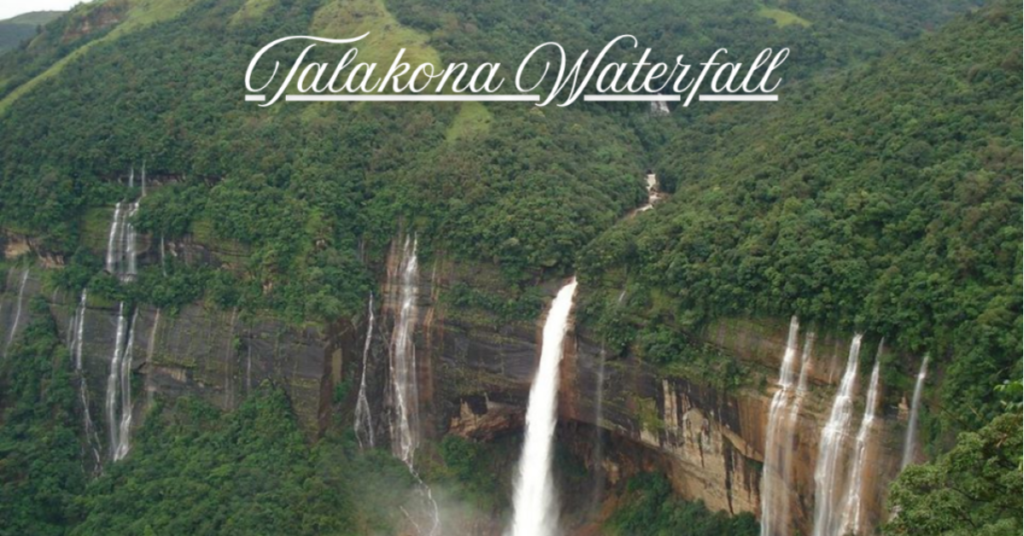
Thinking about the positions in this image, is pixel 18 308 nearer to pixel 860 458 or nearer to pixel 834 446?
pixel 834 446

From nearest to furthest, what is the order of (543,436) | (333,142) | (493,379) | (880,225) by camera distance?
(880,225) → (543,436) → (493,379) → (333,142)

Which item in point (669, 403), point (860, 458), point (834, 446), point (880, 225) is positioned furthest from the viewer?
point (669, 403)

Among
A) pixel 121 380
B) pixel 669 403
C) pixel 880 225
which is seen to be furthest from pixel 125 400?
pixel 880 225

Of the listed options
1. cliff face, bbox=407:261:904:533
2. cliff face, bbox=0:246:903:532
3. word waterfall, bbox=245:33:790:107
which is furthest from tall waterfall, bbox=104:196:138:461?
cliff face, bbox=407:261:904:533

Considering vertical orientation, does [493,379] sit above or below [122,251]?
below

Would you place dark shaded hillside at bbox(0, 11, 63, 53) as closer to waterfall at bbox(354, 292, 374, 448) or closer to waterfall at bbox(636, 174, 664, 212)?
waterfall at bbox(354, 292, 374, 448)

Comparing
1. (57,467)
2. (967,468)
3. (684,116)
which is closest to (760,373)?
(967,468)

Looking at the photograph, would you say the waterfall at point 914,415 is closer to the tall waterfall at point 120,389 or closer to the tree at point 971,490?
the tree at point 971,490
